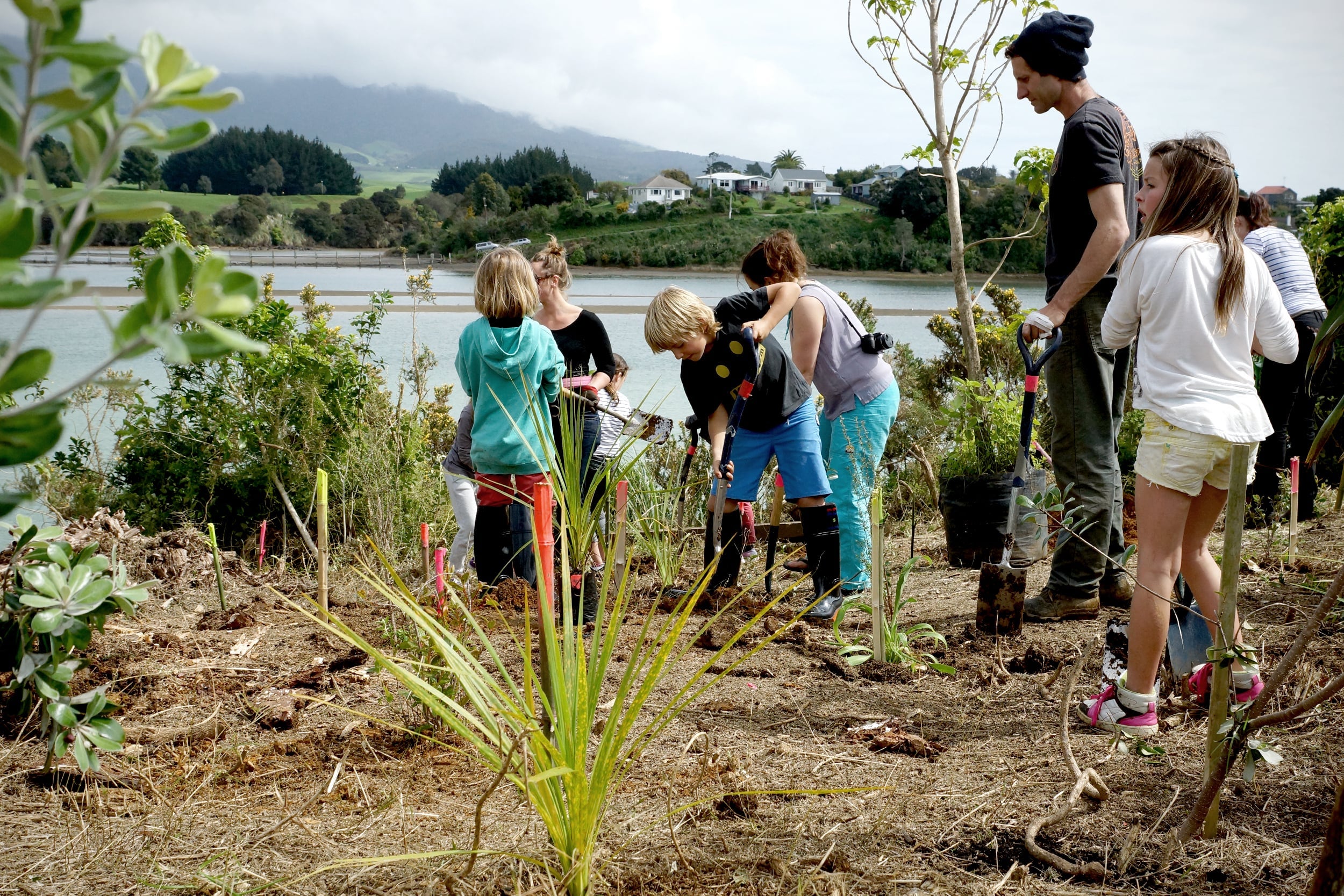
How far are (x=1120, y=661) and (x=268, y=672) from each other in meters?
2.75

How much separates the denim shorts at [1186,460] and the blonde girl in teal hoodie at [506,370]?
220 centimetres

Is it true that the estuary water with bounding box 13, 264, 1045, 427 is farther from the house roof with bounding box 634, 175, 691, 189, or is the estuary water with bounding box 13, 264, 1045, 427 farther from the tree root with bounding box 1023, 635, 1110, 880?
the house roof with bounding box 634, 175, 691, 189

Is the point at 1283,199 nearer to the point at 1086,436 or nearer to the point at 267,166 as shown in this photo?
the point at 1086,436

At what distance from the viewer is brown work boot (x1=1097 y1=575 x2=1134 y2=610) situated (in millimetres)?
3623

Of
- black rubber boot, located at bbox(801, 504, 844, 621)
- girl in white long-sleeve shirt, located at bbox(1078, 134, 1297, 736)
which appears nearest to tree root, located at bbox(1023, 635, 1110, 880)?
girl in white long-sleeve shirt, located at bbox(1078, 134, 1297, 736)

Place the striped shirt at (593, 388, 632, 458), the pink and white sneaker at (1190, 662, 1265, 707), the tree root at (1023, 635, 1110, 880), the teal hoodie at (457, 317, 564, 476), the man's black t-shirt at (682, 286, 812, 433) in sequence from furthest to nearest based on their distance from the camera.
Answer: the striped shirt at (593, 388, 632, 458) < the man's black t-shirt at (682, 286, 812, 433) < the teal hoodie at (457, 317, 564, 476) < the pink and white sneaker at (1190, 662, 1265, 707) < the tree root at (1023, 635, 1110, 880)

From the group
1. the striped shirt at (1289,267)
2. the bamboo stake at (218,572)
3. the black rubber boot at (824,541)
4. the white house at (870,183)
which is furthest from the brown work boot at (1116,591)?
the white house at (870,183)

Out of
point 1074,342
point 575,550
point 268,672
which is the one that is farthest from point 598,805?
point 1074,342

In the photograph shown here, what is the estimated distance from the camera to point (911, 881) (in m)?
1.74

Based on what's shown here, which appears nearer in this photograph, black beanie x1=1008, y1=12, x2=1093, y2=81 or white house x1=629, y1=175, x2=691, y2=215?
black beanie x1=1008, y1=12, x2=1093, y2=81

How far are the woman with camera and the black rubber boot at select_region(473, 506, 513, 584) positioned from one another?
1.48m

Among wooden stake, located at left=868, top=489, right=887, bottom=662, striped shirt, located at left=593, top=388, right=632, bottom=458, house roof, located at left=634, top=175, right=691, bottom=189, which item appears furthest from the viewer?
house roof, located at left=634, top=175, right=691, bottom=189

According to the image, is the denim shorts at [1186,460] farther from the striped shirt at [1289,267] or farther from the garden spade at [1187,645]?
the striped shirt at [1289,267]

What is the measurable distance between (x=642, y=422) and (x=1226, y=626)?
7.61ft
